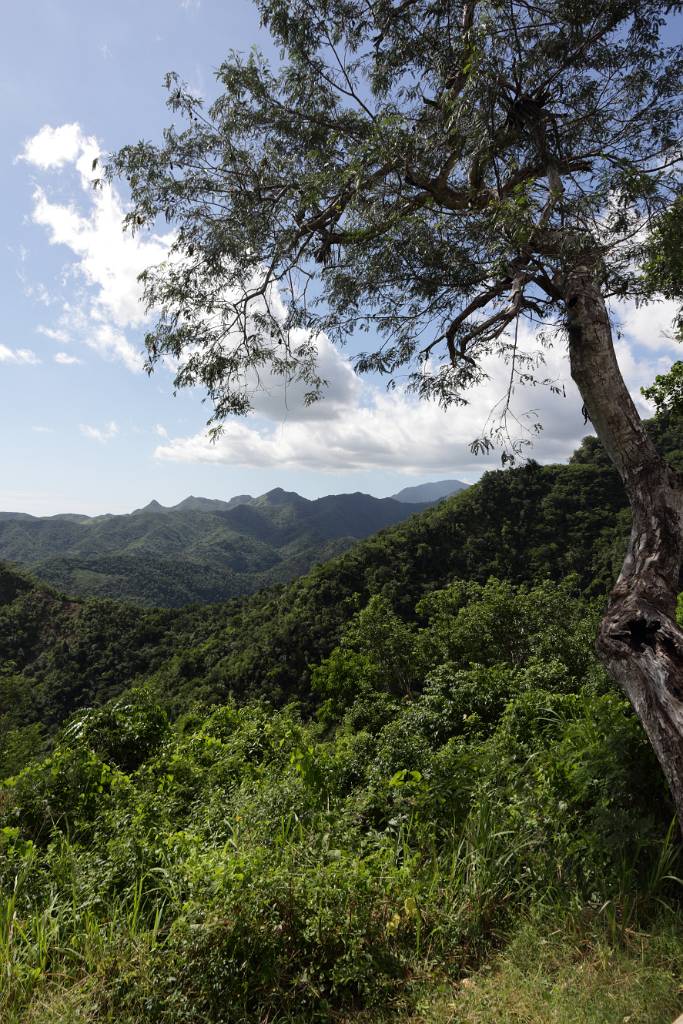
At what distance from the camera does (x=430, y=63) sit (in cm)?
554

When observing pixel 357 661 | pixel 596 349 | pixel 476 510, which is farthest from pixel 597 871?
pixel 476 510

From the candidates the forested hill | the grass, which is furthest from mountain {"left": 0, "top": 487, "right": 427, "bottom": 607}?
the grass

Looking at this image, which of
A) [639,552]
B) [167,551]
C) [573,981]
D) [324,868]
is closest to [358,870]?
[324,868]

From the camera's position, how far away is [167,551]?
138125 millimetres

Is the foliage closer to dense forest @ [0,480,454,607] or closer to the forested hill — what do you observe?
the forested hill

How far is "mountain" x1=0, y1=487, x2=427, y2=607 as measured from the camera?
302ft

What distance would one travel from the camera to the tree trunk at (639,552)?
8.30 ft

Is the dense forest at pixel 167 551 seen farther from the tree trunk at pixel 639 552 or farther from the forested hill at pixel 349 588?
the tree trunk at pixel 639 552

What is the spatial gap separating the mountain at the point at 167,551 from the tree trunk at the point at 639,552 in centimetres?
8946

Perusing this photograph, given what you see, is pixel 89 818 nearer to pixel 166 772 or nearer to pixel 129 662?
pixel 166 772

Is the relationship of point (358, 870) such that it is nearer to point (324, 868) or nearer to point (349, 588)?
point (324, 868)

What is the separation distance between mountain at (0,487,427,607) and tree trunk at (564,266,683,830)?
294 ft

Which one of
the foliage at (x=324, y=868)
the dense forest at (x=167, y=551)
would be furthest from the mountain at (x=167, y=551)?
the foliage at (x=324, y=868)

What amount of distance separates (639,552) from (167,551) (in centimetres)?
14375
